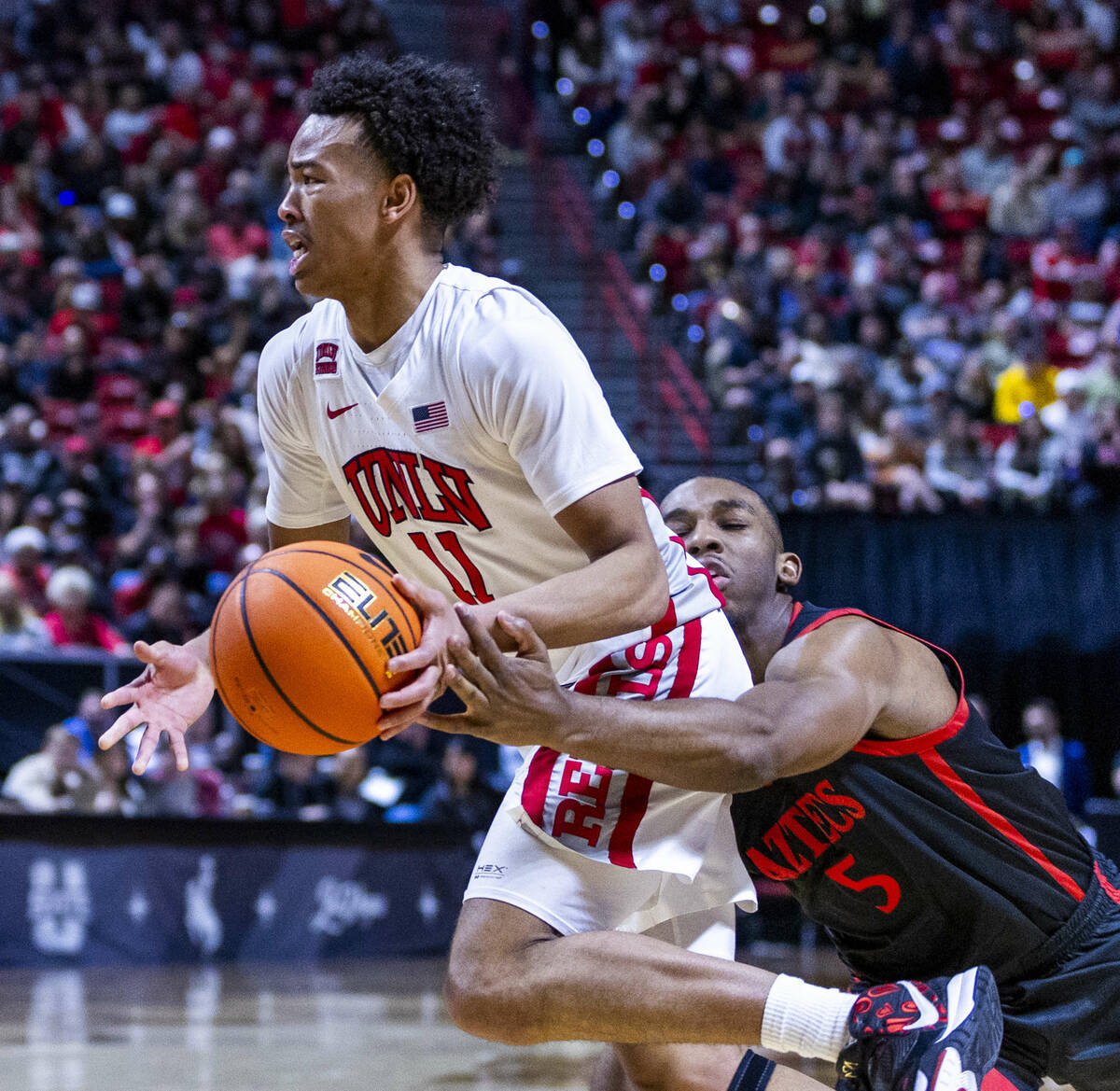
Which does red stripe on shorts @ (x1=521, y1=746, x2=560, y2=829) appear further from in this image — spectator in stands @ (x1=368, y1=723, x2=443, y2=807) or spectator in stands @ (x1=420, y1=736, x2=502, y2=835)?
spectator in stands @ (x1=368, y1=723, x2=443, y2=807)

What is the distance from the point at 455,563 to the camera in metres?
3.41

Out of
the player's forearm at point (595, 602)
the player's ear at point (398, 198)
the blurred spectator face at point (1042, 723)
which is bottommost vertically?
the blurred spectator face at point (1042, 723)

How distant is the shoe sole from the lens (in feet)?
9.43

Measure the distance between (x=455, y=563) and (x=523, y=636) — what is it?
Result: 0.74m

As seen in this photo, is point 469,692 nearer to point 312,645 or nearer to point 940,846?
point 312,645

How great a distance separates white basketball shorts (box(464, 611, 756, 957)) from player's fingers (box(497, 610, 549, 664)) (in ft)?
2.16

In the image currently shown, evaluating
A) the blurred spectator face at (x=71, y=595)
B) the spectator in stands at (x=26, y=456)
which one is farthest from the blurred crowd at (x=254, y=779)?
the spectator in stands at (x=26, y=456)

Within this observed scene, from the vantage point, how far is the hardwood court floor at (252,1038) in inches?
203

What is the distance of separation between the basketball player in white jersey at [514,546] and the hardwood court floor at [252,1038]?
1974 millimetres

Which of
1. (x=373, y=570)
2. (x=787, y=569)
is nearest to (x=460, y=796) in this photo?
(x=787, y=569)

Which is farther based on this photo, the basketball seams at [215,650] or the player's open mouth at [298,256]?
the player's open mouth at [298,256]

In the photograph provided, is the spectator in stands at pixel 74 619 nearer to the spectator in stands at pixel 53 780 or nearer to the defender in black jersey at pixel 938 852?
the spectator in stands at pixel 53 780

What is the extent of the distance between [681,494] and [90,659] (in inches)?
215

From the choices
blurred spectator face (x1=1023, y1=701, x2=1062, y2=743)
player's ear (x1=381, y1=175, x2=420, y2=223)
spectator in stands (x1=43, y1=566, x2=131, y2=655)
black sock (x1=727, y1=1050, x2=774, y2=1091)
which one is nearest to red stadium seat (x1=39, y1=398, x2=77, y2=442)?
spectator in stands (x1=43, y1=566, x2=131, y2=655)
